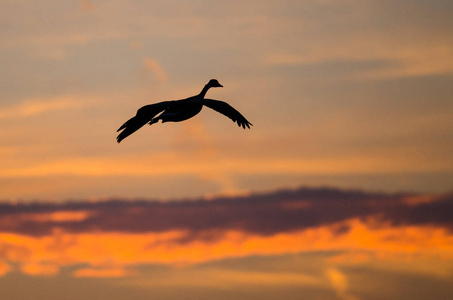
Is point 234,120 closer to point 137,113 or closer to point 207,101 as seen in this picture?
point 207,101

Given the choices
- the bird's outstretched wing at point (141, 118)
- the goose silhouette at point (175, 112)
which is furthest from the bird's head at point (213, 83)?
the bird's outstretched wing at point (141, 118)

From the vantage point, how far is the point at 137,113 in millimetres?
50406

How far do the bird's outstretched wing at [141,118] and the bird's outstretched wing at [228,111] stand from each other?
113 inches

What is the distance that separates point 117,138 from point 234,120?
21.7ft

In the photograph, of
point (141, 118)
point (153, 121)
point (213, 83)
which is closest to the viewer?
point (153, 121)

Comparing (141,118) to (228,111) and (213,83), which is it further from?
(213,83)

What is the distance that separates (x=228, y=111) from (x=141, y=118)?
496 cm

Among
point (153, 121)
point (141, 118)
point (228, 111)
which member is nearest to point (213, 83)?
point (228, 111)

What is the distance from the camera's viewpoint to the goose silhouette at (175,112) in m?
49.3

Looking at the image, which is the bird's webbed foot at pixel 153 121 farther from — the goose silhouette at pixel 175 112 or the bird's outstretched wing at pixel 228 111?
the bird's outstretched wing at pixel 228 111

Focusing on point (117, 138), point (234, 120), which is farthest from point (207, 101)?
point (117, 138)

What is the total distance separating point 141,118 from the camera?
1988 inches

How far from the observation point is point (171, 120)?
4878 cm

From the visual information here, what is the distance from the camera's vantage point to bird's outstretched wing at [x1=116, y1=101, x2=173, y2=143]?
1961 inches
